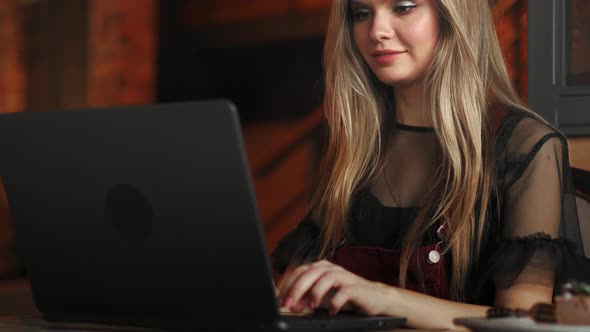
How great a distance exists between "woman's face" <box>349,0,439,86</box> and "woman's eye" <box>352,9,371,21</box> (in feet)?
0.05

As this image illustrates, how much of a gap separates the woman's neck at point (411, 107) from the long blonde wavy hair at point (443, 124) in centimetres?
3

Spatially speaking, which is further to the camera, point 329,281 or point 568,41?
point 568,41

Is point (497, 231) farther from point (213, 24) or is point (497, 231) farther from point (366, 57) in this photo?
point (213, 24)

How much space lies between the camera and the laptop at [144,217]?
100 cm

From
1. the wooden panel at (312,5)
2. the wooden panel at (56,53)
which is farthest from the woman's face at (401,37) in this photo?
the wooden panel at (56,53)

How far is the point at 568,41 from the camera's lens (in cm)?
191

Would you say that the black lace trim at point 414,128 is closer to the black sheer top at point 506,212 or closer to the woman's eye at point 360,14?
the black sheer top at point 506,212

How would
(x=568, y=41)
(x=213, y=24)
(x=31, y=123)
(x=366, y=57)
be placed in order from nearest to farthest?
(x=31, y=123), (x=366, y=57), (x=568, y=41), (x=213, y=24)

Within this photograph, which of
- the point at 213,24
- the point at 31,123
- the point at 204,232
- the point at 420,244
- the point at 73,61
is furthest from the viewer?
the point at 213,24

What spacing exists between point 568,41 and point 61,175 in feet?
3.91

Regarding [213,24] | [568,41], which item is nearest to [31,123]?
[568,41]

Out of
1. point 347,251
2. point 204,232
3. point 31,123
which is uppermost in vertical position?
point 31,123

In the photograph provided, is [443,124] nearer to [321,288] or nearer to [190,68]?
[321,288]

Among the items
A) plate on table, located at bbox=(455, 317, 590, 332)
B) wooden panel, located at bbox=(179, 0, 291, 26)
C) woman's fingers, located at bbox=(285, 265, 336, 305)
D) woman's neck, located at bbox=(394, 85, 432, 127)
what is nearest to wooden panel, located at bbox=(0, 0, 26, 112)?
wooden panel, located at bbox=(179, 0, 291, 26)
